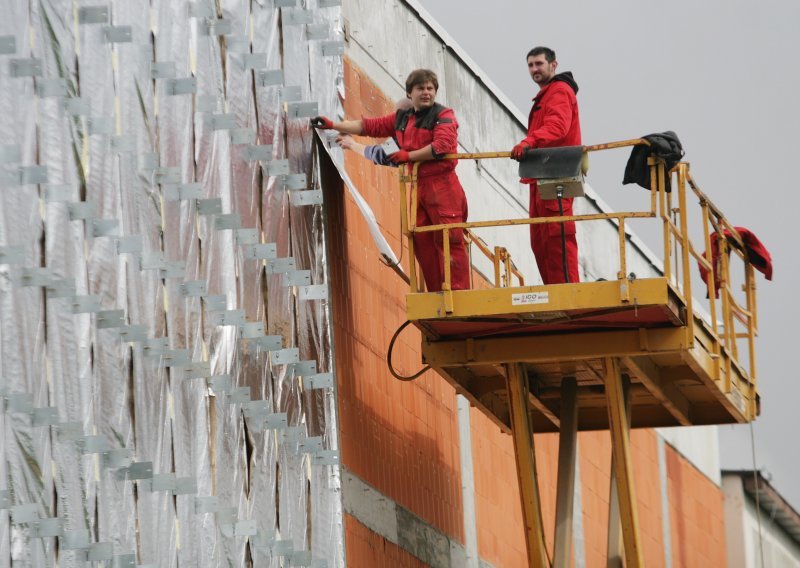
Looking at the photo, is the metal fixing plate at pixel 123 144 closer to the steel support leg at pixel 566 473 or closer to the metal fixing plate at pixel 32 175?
the metal fixing plate at pixel 32 175

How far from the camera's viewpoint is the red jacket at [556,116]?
1477 centimetres

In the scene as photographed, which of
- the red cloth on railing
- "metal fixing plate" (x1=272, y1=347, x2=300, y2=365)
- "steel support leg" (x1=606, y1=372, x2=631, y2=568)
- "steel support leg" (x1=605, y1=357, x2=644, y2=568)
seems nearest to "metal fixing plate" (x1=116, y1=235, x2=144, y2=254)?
"metal fixing plate" (x1=272, y1=347, x2=300, y2=365)

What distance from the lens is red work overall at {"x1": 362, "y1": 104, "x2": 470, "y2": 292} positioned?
50.1 feet

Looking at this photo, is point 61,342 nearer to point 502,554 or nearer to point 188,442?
point 188,442

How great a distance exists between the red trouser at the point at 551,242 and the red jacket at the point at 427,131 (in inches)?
33.6

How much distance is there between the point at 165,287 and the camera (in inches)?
524

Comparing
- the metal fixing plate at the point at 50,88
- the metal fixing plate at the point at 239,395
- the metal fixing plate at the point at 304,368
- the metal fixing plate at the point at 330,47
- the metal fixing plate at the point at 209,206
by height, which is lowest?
the metal fixing plate at the point at 239,395

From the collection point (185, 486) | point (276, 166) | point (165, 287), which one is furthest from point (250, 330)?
point (185, 486)

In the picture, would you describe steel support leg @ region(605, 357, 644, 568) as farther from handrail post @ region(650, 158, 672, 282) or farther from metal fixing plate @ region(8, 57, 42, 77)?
metal fixing plate @ region(8, 57, 42, 77)

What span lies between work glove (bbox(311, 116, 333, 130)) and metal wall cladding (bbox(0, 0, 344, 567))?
6.0 inches

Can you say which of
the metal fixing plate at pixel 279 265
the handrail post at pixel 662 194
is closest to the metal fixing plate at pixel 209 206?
the metal fixing plate at pixel 279 265

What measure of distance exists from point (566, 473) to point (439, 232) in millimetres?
2739

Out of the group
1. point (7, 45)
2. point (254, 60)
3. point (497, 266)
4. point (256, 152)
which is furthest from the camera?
point (497, 266)

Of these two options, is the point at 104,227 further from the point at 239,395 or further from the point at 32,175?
the point at 239,395
